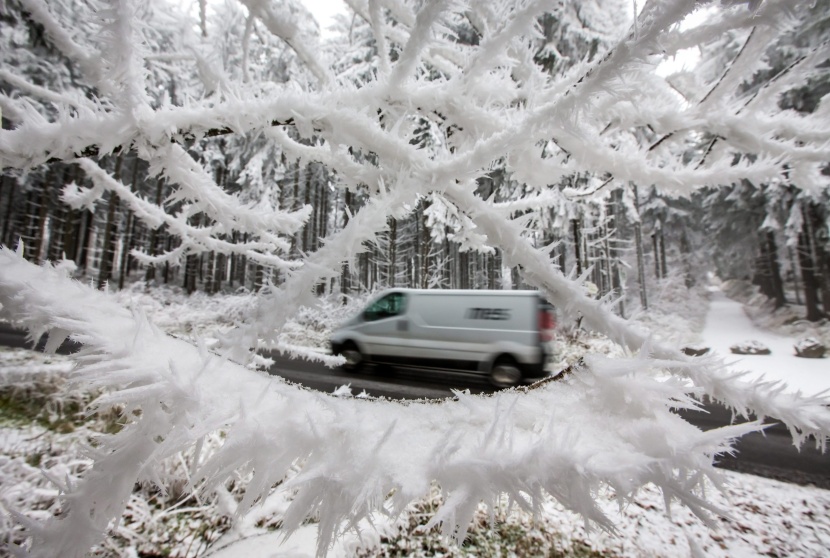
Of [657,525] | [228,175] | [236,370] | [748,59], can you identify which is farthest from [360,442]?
[228,175]

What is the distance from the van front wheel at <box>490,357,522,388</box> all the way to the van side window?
2.79 metres

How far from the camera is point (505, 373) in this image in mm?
7961

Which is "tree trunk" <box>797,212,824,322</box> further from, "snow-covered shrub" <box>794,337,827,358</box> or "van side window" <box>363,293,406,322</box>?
"van side window" <box>363,293,406,322</box>

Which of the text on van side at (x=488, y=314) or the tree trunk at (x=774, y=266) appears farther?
the tree trunk at (x=774, y=266)

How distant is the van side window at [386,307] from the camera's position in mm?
9383

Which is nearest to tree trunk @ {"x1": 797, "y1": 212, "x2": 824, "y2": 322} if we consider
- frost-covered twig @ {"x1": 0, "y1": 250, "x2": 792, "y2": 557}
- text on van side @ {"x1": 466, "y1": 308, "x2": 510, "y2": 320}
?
text on van side @ {"x1": 466, "y1": 308, "x2": 510, "y2": 320}

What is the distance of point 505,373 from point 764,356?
10.8 metres

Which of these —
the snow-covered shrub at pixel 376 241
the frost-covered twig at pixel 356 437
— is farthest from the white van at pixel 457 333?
the frost-covered twig at pixel 356 437

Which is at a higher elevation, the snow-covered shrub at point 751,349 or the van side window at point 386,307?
the van side window at point 386,307

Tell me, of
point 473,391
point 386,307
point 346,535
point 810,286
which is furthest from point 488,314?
point 810,286

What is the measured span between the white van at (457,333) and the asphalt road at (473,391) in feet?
1.72

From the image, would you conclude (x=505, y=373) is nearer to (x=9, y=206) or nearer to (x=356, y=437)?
(x=356, y=437)

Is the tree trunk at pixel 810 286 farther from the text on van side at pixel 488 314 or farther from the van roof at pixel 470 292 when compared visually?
the text on van side at pixel 488 314

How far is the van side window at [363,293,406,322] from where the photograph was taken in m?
9.38
